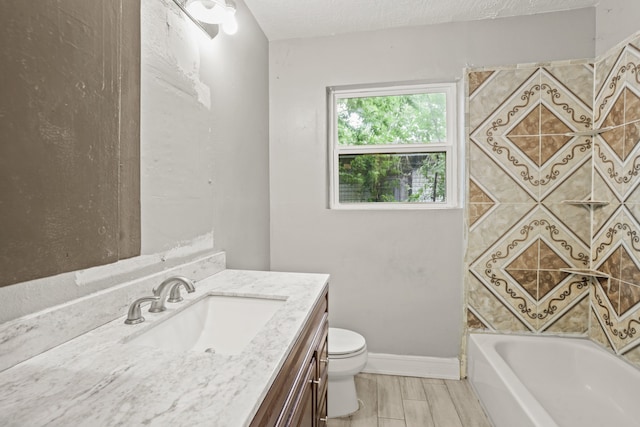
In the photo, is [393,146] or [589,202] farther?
[393,146]

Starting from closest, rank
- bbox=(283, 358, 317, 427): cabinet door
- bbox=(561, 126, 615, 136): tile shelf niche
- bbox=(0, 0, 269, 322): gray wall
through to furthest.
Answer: bbox=(283, 358, 317, 427): cabinet door < bbox=(0, 0, 269, 322): gray wall < bbox=(561, 126, 615, 136): tile shelf niche

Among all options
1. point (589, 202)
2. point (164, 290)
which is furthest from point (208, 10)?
point (589, 202)

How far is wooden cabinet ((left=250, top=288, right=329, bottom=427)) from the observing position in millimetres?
701

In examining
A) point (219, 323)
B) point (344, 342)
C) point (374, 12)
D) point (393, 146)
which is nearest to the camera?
point (219, 323)

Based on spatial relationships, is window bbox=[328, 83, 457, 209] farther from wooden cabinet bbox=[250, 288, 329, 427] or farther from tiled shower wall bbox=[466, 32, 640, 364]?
wooden cabinet bbox=[250, 288, 329, 427]

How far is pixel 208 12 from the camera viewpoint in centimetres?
134

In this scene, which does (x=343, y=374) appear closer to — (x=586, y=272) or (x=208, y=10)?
(x=586, y=272)

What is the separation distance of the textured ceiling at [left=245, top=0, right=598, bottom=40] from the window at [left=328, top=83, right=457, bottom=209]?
41 centimetres

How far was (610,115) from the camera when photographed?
6.09 feet

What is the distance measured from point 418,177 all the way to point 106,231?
88.1 inches

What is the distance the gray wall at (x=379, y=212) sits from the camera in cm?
211

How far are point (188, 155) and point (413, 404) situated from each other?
1.86 metres

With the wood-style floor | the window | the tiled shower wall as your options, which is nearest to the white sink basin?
the wood-style floor

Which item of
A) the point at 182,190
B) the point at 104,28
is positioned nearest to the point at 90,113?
the point at 104,28
